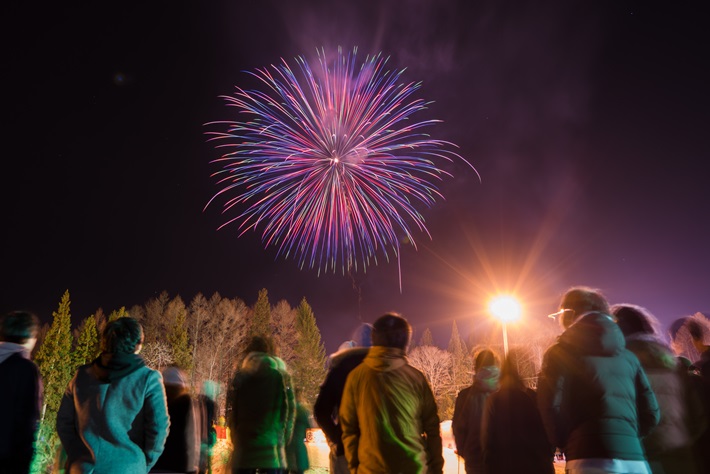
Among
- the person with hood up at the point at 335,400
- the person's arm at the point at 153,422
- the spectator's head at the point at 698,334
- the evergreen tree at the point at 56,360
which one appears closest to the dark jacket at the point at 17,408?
the person's arm at the point at 153,422

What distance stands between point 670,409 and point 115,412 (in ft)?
14.4

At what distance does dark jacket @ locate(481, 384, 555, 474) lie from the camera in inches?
166

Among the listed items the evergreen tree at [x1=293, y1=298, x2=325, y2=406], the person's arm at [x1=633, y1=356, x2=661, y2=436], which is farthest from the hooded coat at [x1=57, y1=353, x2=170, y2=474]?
the evergreen tree at [x1=293, y1=298, x2=325, y2=406]

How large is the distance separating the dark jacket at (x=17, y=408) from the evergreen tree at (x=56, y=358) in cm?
3944

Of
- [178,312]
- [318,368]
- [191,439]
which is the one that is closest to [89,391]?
[191,439]

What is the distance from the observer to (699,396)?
3.89 metres

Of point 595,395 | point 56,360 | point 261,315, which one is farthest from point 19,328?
point 261,315

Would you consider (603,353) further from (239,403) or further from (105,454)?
(105,454)

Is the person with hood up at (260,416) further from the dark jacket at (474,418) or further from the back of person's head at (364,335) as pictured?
the dark jacket at (474,418)

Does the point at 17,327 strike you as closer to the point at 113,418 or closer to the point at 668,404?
the point at 113,418

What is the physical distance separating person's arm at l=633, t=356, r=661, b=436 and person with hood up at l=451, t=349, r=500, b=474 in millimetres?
1561

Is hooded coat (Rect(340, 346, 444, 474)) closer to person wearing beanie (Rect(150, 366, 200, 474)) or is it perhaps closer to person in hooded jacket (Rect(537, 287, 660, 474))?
person in hooded jacket (Rect(537, 287, 660, 474))

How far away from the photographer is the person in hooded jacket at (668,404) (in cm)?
366

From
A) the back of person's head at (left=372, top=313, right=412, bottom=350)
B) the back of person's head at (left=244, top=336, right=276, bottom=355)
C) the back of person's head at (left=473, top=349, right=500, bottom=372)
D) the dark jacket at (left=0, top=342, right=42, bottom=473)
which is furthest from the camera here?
the back of person's head at (left=473, top=349, right=500, bottom=372)
